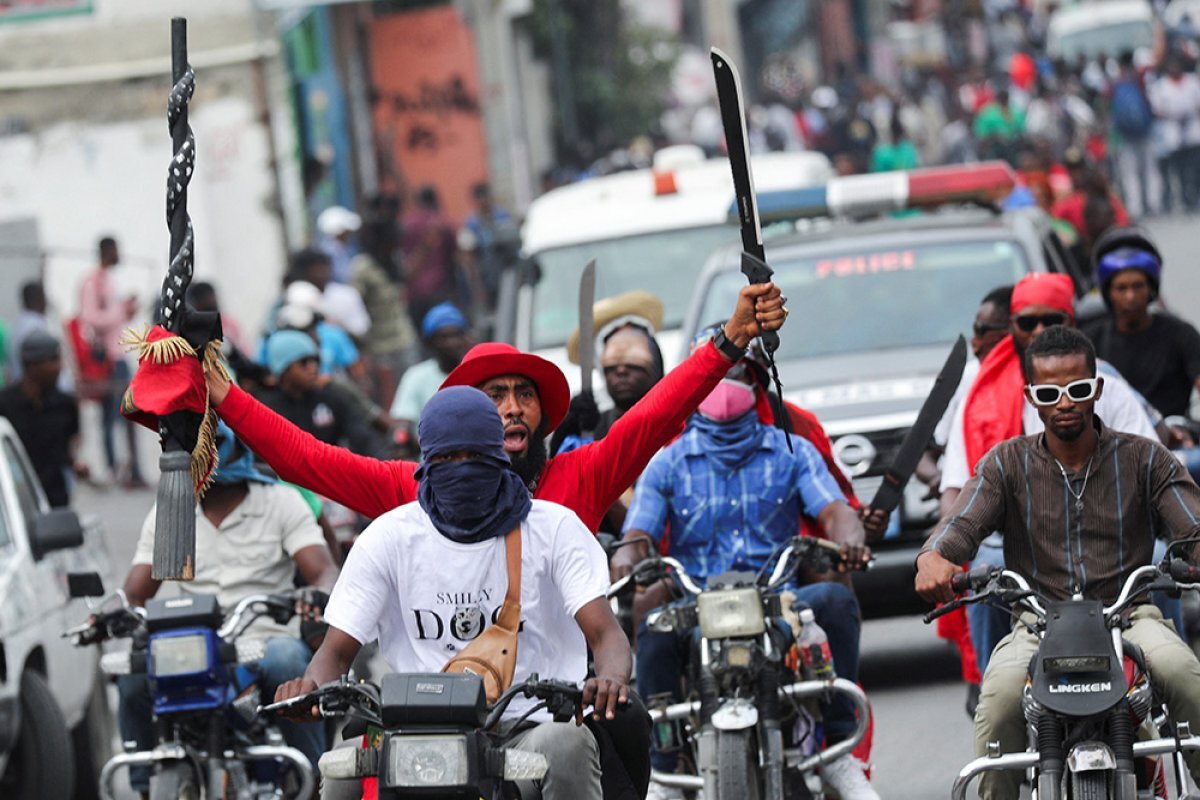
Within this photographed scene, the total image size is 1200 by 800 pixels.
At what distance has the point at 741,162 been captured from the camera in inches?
243

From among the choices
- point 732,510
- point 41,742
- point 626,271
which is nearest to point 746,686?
point 732,510

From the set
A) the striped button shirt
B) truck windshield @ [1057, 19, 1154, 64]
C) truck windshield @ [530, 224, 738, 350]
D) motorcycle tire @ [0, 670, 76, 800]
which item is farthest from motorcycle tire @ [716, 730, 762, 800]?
truck windshield @ [1057, 19, 1154, 64]

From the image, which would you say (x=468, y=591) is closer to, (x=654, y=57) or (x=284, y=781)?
(x=284, y=781)

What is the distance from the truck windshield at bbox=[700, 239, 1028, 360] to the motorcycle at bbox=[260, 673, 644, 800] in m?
6.36

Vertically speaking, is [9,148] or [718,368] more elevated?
[9,148]

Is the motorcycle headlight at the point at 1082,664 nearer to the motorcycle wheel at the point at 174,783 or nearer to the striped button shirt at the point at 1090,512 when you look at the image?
the striped button shirt at the point at 1090,512

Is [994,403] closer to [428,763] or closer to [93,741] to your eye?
[428,763]

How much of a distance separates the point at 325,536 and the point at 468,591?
3162 millimetres

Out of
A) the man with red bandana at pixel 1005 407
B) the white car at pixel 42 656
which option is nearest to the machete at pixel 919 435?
the man with red bandana at pixel 1005 407

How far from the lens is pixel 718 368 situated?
664 centimetres

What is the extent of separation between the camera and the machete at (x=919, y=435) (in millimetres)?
8488

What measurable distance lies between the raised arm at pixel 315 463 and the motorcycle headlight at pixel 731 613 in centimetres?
99

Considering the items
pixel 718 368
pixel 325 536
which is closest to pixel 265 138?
pixel 325 536

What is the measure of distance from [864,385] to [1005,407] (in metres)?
2.51
